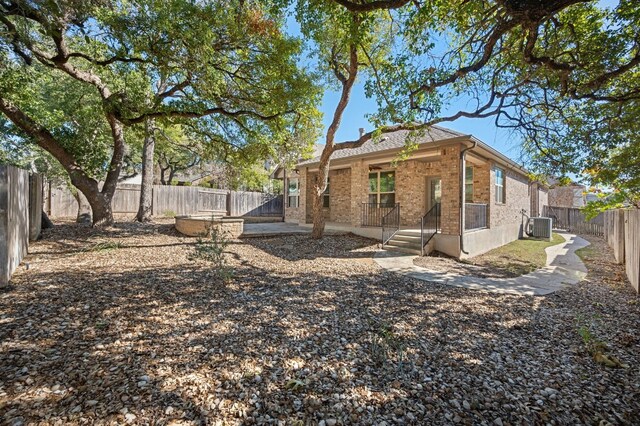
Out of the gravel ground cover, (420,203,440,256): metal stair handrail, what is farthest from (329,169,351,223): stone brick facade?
the gravel ground cover

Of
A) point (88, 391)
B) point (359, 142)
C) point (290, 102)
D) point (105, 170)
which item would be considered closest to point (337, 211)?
point (359, 142)

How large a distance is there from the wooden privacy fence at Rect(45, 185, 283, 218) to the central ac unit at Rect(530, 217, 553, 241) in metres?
16.4

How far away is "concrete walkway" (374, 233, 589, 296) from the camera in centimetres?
572

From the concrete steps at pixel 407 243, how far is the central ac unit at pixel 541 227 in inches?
344

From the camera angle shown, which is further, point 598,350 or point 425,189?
point 425,189

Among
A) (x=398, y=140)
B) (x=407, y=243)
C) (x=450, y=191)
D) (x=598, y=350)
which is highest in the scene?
(x=398, y=140)

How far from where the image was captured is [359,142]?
30.8ft

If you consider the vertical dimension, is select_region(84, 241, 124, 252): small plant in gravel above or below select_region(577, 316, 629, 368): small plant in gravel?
above

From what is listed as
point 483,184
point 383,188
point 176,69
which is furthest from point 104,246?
point 483,184

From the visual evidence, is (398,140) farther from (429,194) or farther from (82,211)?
(82,211)

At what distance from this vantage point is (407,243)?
934cm

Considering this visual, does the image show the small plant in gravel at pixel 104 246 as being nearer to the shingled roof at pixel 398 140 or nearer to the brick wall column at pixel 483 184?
the shingled roof at pixel 398 140

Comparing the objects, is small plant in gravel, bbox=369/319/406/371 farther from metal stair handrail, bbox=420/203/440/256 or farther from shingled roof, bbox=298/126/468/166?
shingled roof, bbox=298/126/468/166

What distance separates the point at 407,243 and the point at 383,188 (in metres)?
3.84
